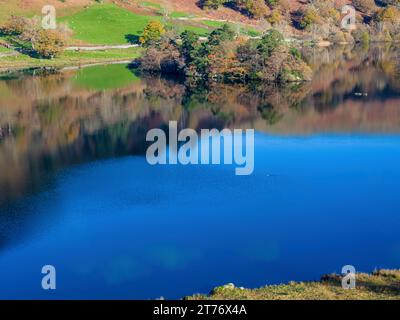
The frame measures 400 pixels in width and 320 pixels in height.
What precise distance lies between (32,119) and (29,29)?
45358mm

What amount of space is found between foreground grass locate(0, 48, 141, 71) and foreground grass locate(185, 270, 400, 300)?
78.1m

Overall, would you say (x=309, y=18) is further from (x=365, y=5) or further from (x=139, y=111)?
(x=139, y=111)

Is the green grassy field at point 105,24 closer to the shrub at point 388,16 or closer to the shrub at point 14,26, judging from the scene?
the shrub at point 14,26

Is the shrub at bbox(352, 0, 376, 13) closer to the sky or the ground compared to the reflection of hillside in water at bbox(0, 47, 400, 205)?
closer to the sky

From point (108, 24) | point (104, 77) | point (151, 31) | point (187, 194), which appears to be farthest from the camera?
point (108, 24)

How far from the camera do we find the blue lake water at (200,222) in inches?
1058

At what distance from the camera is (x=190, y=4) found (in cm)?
13850

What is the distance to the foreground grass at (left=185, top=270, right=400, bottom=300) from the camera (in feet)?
71.9

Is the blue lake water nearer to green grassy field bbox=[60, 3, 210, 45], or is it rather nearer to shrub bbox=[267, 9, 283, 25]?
green grassy field bbox=[60, 3, 210, 45]

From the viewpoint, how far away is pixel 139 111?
63656 millimetres

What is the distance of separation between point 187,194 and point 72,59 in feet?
229

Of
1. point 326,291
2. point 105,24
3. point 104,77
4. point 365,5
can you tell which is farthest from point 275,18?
point 326,291

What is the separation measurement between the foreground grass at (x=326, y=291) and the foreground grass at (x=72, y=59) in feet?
256

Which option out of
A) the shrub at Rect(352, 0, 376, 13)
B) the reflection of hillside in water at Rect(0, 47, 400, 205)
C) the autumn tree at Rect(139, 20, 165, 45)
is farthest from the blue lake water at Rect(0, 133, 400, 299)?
the shrub at Rect(352, 0, 376, 13)
